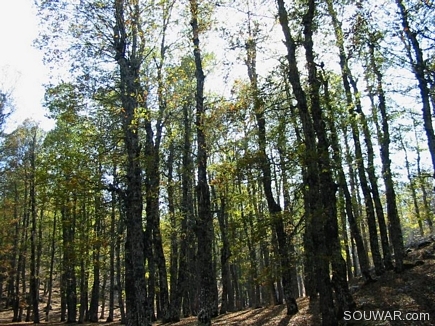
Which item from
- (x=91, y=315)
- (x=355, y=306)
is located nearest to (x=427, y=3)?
(x=355, y=306)

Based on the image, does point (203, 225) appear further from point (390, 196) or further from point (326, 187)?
point (390, 196)

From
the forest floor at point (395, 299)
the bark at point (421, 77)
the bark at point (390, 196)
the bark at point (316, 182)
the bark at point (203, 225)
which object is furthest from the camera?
the bark at point (390, 196)

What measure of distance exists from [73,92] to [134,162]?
3.29 metres

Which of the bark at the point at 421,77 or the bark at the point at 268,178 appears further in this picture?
the bark at the point at 421,77

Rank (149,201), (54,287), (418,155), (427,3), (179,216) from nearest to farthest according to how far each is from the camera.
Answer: (427,3), (149,201), (179,216), (418,155), (54,287)

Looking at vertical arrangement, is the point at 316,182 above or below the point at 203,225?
above

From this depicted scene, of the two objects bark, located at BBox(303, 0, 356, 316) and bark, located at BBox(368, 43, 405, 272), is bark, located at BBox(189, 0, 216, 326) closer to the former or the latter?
bark, located at BBox(303, 0, 356, 316)

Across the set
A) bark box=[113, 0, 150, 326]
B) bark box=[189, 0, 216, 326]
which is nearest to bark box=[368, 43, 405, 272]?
bark box=[189, 0, 216, 326]

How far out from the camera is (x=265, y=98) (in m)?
11.4

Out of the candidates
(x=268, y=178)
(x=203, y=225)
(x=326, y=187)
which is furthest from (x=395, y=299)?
(x=203, y=225)

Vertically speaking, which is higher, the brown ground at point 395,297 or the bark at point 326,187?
the bark at point 326,187

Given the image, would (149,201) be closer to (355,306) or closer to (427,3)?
(355,306)

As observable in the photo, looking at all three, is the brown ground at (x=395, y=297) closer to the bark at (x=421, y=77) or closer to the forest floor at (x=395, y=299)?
the forest floor at (x=395, y=299)

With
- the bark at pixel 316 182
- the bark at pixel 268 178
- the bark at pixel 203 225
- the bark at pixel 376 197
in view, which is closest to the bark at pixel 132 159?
the bark at pixel 203 225
